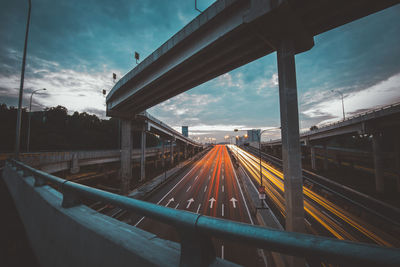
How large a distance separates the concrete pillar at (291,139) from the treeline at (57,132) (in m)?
44.9

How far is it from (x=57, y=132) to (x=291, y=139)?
6106cm

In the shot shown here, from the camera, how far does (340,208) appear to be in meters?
17.9

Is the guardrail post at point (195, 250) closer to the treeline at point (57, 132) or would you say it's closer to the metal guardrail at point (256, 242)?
the metal guardrail at point (256, 242)

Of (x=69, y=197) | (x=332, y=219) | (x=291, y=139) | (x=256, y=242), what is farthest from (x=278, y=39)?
(x=332, y=219)

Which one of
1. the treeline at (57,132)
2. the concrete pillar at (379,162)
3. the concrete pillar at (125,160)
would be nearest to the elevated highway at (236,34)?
the concrete pillar at (125,160)

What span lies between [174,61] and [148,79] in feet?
14.5

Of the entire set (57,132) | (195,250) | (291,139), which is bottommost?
(195,250)

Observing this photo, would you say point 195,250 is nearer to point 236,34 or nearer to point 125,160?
point 236,34

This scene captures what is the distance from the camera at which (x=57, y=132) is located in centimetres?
4544

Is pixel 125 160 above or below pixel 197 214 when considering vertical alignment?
below

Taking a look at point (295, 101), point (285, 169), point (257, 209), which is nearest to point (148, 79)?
point (295, 101)

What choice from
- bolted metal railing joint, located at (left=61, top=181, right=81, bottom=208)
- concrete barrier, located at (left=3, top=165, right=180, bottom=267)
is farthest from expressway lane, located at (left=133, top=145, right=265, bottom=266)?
bolted metal railing joint, located at (left=61, top=181, right=81, bottom=208)

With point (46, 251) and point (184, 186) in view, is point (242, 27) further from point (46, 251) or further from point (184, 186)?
point (184, 186)

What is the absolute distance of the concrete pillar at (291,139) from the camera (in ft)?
27.2
